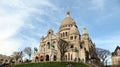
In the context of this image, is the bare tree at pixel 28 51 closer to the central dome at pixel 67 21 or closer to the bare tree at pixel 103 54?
the central dome at pixel 67 21

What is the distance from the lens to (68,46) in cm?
10338

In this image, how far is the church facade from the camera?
315ft

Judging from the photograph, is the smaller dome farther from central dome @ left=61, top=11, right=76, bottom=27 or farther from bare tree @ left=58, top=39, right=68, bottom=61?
bare tree @ left=58, top=39, right=68, bottom=61

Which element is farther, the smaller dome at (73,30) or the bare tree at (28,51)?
the bare tree at (28,51)

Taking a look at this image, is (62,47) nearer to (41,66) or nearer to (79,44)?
(79,44)

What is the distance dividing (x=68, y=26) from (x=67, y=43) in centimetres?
1578

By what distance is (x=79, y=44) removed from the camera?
102875mm

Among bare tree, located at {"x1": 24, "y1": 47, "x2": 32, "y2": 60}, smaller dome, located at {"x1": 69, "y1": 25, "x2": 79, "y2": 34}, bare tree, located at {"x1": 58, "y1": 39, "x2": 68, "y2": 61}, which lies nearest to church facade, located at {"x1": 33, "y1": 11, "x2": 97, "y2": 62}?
smaller dome, located at {"x1": 69, "y1": 25, "x2": 79, "y2": 34}

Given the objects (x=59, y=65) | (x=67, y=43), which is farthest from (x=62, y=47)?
(x=59, y=65)

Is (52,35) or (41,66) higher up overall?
(52,35)

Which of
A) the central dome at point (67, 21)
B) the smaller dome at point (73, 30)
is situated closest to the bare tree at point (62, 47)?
the smaller dome at point (73, 30)

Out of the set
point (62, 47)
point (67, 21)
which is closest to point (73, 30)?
point (67, 21)

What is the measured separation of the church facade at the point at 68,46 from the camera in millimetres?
96062

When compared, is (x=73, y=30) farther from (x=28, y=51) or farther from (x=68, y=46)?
(x=28, y=51)
